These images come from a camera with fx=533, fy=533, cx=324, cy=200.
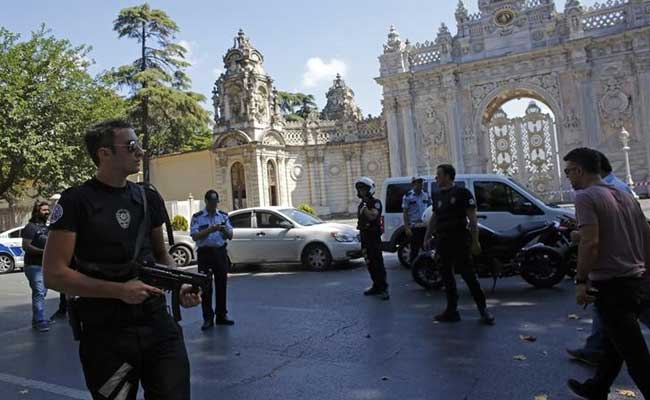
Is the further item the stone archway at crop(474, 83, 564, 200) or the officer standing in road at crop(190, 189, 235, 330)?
the stone archway at crop(474, 83, 564, 200)

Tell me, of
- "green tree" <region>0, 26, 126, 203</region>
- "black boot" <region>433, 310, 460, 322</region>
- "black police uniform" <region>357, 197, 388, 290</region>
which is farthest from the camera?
"green tree" <region>0, 26, 126, 203</region>

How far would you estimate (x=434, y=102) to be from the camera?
29641mm

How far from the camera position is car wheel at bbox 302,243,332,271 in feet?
40.5

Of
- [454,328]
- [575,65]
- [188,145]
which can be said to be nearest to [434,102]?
[575,65]

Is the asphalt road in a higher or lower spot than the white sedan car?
lower

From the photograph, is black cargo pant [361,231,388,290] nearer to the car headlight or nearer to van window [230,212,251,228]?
the car headlight

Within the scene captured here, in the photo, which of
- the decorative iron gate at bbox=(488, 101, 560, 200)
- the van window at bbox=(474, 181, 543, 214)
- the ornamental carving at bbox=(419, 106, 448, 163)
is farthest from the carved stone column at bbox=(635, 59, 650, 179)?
the van window at bbox=(474, 181, 543, 214)

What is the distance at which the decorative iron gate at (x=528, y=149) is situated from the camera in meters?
27.7

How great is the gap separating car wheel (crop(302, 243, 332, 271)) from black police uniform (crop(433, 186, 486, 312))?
239 inches

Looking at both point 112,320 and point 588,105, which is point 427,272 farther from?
point 588,105

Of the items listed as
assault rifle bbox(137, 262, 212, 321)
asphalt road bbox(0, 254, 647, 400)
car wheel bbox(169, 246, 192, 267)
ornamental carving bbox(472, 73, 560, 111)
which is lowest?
asphalt road bbox(0, 254, 647, 400)

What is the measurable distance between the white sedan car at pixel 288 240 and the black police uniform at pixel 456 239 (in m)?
5.85

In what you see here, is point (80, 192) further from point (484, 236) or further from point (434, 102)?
point (434, 102)

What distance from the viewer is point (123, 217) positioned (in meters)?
2.70
